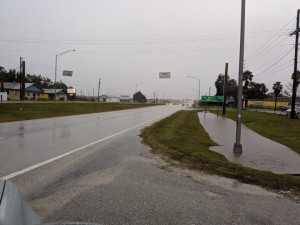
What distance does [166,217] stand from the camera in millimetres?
5523

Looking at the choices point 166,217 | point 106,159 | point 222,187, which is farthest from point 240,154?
point 166,217

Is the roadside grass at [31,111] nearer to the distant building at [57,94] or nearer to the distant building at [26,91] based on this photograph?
the distant building at [26,91]

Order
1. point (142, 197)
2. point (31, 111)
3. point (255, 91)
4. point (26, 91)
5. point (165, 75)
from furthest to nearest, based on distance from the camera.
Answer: point (255, 91)
point (26, 91)
point (165, 75)
point (31, 111)
point (142, 197)

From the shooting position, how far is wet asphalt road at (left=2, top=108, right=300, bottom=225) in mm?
5539

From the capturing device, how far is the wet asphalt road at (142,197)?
554 cm

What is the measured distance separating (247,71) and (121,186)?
109037mm

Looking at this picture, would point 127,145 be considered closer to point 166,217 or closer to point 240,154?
point 240,154

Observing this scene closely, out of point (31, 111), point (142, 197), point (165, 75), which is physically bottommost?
point (142, 197)

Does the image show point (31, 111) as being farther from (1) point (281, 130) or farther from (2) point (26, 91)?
(2) point (26, 91)

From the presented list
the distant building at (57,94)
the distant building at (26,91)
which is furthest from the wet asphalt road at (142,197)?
the distant building at (57,94)

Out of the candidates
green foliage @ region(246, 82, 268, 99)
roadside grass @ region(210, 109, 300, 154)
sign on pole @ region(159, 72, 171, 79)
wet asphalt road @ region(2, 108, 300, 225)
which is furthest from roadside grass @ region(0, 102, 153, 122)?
green foliage @ region(246, 82, 268, 99)

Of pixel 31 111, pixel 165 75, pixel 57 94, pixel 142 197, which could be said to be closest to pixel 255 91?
pixel 57 94

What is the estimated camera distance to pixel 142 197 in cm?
659

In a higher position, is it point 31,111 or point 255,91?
point 255,91
